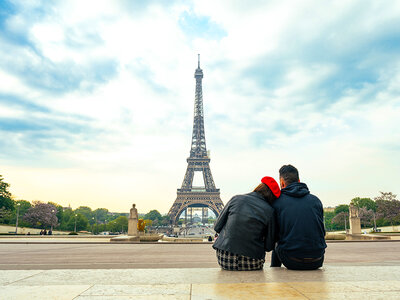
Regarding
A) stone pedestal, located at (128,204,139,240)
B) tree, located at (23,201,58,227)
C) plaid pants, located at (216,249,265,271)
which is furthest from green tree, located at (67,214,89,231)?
plaid pants, located at (216,249,265,271)

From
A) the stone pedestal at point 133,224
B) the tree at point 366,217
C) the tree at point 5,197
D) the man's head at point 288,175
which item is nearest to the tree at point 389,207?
the tree at point 366,217

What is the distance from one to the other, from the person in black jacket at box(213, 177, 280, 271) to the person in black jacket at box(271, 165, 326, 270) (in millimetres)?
175

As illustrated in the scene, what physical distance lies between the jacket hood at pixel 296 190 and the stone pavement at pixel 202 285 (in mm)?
1285

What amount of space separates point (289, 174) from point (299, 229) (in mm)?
1095

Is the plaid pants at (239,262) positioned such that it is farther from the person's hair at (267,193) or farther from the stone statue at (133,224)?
the stone statue at (133,224)

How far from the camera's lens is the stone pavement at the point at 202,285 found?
336 centimetres

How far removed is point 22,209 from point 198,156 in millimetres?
57599

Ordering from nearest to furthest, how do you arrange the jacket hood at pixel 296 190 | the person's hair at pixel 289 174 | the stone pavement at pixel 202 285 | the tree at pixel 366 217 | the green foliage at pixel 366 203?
the stone pavement at pixel 202 285 < the jacket hood at pixel 296 190 < the person's hair at pixel 289 174 < the tree at pixel 366 217 < the green foliage at pixel 366 203

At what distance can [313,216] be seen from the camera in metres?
5.11

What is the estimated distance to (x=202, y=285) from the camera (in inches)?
154

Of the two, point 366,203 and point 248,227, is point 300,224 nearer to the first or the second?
point 248,227

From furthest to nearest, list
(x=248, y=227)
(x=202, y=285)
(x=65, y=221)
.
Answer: (x=65, y=221)
(x=248, y=227)
(x=202, y=285)

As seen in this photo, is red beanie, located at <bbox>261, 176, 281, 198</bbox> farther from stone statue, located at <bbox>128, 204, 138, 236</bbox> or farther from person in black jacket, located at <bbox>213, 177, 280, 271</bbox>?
stone statue, located at <bbox>128, 204, 138, 236</bbox>

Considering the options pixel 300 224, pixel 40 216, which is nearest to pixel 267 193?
pixel 300 224
